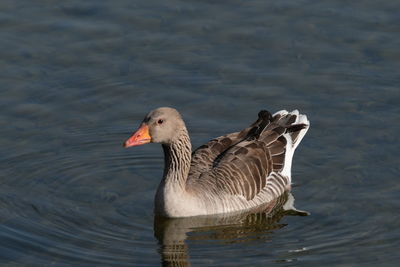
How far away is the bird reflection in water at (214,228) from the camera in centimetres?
1346

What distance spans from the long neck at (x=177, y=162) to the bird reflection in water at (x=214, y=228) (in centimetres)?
57

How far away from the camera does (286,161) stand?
51.2 feet

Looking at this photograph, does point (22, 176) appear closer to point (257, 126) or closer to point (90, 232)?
point (90, 232)

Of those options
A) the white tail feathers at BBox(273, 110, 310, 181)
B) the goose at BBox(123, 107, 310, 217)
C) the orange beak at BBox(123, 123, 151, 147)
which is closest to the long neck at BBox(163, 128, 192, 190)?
the goose at BBox(123, 107, 310, 217)

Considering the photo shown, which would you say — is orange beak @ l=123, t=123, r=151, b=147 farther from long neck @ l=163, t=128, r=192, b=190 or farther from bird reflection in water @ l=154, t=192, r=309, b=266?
bird reflection in water @ l=154, t=192, r=309, b=266

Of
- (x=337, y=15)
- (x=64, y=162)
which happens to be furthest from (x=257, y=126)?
(x=337, y=15)

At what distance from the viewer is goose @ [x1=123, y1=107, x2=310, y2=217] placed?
13820mm

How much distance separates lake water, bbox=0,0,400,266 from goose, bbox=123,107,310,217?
0.28 metres

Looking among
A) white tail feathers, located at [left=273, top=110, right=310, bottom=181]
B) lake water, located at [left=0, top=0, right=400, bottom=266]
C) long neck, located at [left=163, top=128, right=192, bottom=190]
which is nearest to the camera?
lake water, located at [left=0, top=0, right=400, bottom=266]

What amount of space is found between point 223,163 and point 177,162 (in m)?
0.91

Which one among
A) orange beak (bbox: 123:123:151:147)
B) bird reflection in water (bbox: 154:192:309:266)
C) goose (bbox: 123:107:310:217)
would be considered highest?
orange beak (bbox: 123:123:151:147)

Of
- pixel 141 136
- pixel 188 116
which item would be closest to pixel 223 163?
pixel 141 136

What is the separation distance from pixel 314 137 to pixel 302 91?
1.28 metres

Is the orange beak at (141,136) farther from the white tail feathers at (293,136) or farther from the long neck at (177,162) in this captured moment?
the white tail feathers at (293,136)
